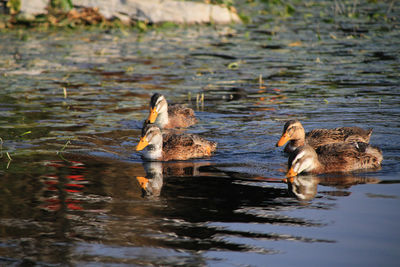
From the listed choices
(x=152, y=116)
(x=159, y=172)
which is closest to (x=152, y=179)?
(x=159, y=172)

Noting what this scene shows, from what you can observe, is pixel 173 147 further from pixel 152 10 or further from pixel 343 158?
pixel 152 10

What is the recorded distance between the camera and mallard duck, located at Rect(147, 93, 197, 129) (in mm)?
13891

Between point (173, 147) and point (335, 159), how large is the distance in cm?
280

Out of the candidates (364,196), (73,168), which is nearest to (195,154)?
(73,168)

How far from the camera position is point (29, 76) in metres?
18.6

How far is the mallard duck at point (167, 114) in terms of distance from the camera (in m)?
13.9

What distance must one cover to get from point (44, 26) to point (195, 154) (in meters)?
17.4

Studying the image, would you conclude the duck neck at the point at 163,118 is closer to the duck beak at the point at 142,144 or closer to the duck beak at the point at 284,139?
the duck beak at the point at 142,144

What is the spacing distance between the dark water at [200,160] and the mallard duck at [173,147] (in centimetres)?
24

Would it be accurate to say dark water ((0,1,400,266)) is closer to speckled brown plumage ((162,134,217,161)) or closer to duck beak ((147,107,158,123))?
speckled brown plumage ((162,134,217,161))

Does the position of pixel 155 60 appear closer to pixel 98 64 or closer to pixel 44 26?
pixel 98 64

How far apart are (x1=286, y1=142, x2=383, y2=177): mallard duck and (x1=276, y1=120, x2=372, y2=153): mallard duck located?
71 cm

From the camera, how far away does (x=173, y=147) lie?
11.7 m

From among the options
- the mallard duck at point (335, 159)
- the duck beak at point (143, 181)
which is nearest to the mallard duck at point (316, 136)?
the mallard duck at point (335, 159)
